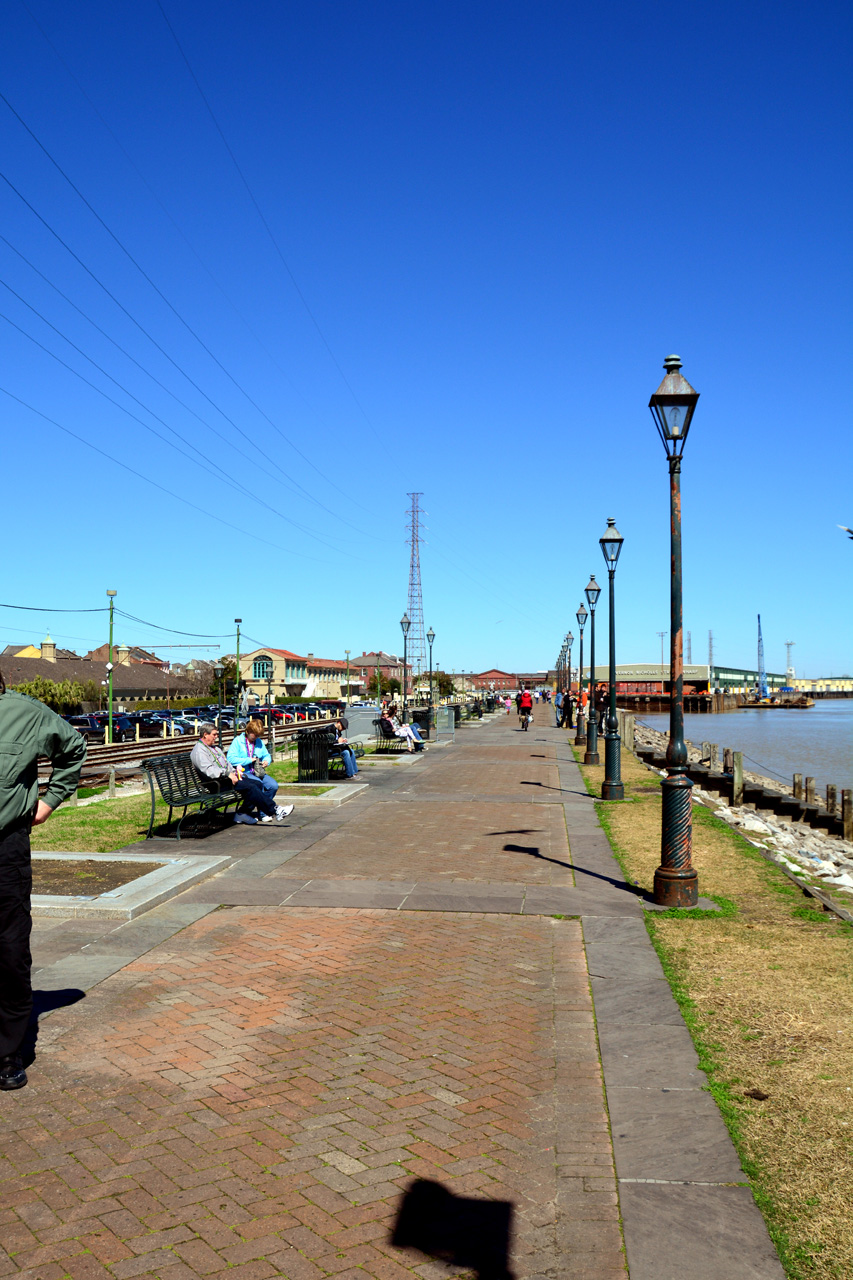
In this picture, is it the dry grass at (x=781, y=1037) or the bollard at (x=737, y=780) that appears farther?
the bollard at (x=737, y=780)

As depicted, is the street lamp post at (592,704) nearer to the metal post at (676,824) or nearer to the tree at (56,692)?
the metal post at (676,824)

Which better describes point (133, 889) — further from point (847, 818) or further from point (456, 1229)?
point (847, 818)

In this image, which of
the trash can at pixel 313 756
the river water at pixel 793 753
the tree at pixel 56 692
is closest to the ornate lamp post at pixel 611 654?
the trash can at pixel 313 756

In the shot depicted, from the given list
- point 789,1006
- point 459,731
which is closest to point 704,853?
point 789,1006

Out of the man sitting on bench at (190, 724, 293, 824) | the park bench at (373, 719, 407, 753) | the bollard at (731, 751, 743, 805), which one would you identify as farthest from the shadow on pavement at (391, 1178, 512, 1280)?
the park bench at (373, 719, 407, 753)

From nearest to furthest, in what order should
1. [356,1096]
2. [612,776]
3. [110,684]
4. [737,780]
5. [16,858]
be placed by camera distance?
[356,1096] → [16,858] → [612,776] → [737,780] → [110,684]

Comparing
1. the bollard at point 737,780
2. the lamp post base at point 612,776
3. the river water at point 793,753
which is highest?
the lamp post base at point 612,776

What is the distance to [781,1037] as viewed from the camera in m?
5.05

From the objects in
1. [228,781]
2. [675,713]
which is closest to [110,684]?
[228,781]

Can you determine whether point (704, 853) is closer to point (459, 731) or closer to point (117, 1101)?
point (117, 1101)

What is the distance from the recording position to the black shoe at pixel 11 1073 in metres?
4.43

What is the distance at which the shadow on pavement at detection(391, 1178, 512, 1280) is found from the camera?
10.5 ft

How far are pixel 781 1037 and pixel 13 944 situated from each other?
149 inches

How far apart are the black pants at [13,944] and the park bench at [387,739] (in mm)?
19983
